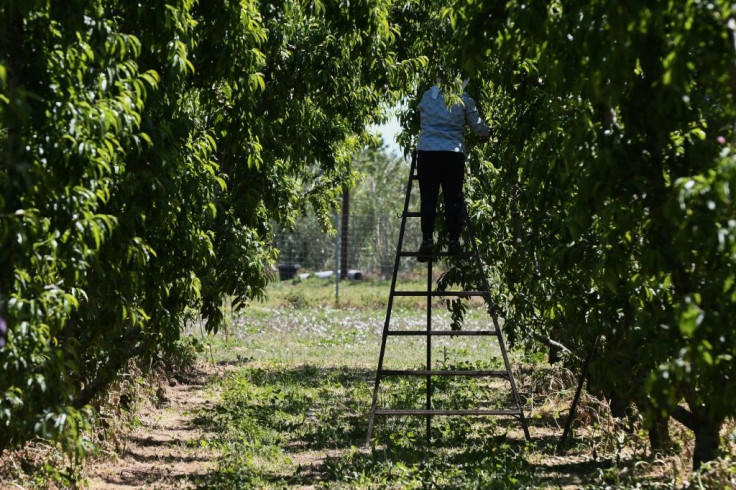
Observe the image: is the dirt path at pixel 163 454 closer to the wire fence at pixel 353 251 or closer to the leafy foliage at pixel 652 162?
the leafy foliage at pixel 652 162

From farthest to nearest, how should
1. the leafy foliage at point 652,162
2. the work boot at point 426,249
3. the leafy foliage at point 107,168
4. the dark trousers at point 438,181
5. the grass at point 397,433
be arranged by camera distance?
the dark trousers at point 438,181 → the work boot at point 426,249 → the grass at point 397,433 → the leafy foliage at point 107,168 → the leafy foliage at point 652,162

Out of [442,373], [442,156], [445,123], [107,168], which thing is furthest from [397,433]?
[107,168]

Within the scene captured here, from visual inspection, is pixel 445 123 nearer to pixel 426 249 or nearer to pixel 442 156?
pixel 442 156

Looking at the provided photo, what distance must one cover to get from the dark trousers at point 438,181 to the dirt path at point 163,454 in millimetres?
2573

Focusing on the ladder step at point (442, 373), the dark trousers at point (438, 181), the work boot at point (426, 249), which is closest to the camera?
the ladder step at point (442, 373)

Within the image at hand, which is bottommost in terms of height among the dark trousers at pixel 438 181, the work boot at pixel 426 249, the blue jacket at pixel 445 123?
the work boot at pixel 426 249

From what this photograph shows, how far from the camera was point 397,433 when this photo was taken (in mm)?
8578

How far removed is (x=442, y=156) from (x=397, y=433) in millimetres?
2357

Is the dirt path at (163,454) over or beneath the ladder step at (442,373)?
beneath

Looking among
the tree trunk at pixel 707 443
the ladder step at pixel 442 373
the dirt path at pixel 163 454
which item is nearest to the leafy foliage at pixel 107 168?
the dirt path at pixel 163 454

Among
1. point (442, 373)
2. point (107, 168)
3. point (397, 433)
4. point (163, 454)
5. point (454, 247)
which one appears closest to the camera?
point (107, 168)

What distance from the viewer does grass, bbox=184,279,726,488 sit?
6.68 meters

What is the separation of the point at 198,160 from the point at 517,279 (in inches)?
151

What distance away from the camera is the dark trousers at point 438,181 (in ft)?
26.9
